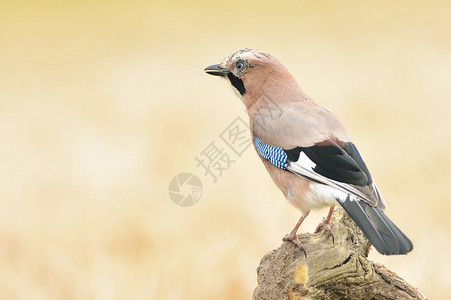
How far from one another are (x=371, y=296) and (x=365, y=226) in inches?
23.3

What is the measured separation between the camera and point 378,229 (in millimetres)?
4598

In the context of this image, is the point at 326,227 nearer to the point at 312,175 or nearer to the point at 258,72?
the point at 312,175

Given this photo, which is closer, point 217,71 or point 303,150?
point 303,150

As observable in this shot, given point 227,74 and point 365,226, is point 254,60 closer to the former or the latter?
point 227,74

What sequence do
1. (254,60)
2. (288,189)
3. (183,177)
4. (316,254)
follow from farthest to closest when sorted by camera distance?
(183,177), (254,60), (288,189), (316,254)

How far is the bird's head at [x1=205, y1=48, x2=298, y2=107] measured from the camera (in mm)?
5730

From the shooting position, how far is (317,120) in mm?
5402

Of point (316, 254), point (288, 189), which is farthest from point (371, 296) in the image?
point (288, 189)

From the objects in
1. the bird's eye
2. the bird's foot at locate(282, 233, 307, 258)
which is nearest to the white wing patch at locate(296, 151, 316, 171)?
the bird's foot at locate(282, 233, 307, 258)

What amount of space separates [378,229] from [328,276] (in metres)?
0.49

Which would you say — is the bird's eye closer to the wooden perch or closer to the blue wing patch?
the blue wing patch

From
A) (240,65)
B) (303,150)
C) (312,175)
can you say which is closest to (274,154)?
(303,150)

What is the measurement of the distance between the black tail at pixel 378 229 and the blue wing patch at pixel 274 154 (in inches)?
24.4

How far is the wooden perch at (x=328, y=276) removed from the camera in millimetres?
4773
